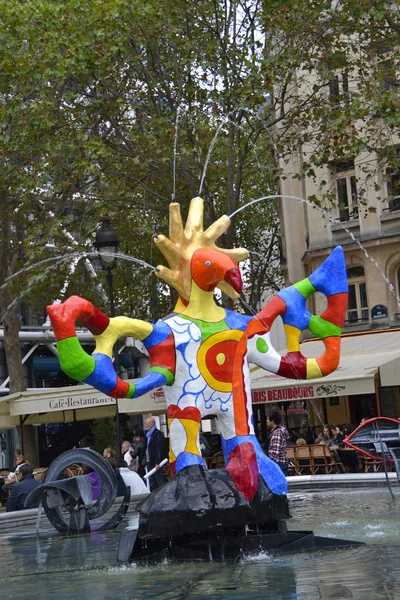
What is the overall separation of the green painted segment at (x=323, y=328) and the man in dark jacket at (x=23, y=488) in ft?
17.5

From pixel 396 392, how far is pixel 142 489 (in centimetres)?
1342

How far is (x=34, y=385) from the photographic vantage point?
42.5 metres

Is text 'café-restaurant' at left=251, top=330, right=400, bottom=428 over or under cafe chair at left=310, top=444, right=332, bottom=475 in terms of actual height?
over

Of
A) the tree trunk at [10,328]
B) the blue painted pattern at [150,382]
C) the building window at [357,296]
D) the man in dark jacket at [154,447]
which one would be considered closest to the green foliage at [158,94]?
the tree trunk at [10,328]

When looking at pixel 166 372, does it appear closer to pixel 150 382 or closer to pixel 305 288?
pixel 150 382

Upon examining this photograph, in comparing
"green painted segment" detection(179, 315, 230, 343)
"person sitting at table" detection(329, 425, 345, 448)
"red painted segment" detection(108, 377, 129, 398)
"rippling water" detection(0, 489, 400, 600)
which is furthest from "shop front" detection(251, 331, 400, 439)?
"red painted segment" detection(108, 377, 129, 398)

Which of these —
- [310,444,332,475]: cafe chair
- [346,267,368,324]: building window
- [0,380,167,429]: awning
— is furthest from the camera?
[346,267,368,324]: building window

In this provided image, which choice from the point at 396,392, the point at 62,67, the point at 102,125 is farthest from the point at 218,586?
the point at 396,392

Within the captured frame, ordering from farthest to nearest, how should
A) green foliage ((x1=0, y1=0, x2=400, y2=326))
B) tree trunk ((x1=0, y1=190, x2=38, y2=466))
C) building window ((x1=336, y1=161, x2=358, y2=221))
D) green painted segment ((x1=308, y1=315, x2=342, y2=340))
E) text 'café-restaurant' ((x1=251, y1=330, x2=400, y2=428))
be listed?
1. building window ((x1=336, y1=161, x2=358, y2=221))
2. tree trunk ((x1=0, y1=190, x2=38, y2=466))
3. green foliage ((x1=0, y1=0, x2=400, y2=326))
4. text 'café-restaurant' ((x1=251, y1=330, x2=400, y2=428))
5. green painted segment ((x1=308, y1=315, x2=342, y2=340))

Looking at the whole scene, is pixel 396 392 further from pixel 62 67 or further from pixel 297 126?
pixel 62 67

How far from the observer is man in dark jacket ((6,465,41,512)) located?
1559 centimetres

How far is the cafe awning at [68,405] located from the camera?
21423mm

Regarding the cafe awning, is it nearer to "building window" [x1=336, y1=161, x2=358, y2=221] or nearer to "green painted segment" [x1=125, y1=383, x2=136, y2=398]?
"green painted segment" [x1=125, y1=383, x2=136, y2=398]

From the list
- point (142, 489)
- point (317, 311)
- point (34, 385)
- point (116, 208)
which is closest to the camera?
point (142, 489)
